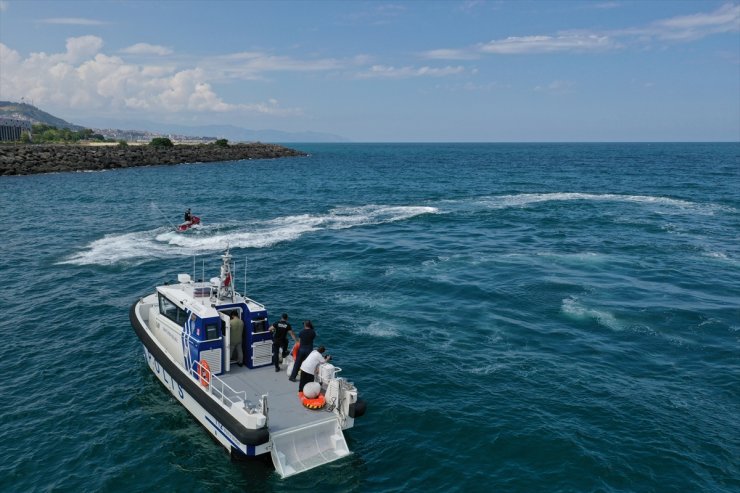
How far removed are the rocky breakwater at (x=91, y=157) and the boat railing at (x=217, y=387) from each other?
8353 cm

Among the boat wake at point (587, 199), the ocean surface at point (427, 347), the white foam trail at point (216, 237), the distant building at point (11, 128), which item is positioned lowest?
the ocean surface at point (427, 347)

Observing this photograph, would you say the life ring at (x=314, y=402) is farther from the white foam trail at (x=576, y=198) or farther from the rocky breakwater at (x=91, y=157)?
the rocky breakwater at (x=91, y=157)

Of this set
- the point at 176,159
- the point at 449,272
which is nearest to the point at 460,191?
the point at 449,272

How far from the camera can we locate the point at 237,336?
16.4 meters

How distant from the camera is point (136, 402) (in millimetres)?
17672

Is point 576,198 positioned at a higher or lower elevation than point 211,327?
higher

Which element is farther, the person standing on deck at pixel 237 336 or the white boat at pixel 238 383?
the person standing on deck at pixel 237 336

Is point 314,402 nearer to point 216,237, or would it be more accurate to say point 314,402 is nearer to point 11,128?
point 216,237

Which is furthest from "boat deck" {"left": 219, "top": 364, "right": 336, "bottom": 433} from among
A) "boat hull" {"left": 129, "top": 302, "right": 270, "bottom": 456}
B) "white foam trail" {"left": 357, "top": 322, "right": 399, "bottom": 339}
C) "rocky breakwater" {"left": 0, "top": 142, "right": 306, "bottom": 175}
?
"rocky breakwater" {"left": 0, "top": 142, "right": 306, "bottom": 175}

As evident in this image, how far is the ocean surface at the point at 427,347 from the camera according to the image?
1447cm

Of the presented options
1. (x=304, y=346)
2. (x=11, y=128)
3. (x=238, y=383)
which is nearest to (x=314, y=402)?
(x=304, y=346)

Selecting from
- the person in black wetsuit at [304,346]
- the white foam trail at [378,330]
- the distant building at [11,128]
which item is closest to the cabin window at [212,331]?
the person in black wetsuit at [304,346]

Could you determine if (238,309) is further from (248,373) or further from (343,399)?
(343,399)

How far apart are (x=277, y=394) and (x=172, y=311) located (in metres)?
5.11
